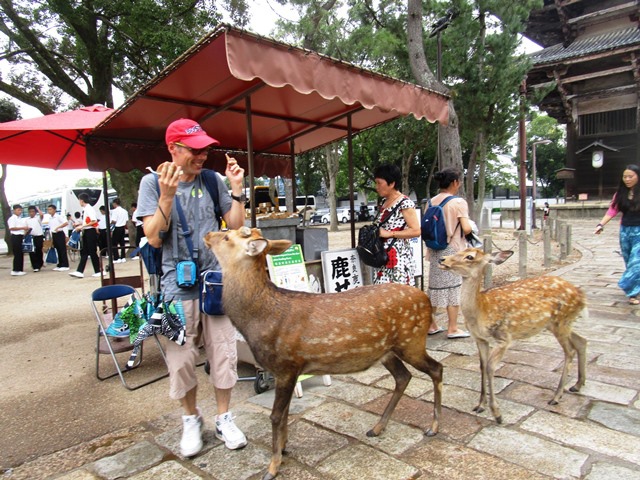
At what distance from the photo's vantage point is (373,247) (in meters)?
4.20

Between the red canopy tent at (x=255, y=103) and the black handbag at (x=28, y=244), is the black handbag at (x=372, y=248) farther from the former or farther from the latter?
the black handbag at (x=28, y=244)

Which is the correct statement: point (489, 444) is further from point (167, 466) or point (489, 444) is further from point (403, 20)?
point (403, 20)

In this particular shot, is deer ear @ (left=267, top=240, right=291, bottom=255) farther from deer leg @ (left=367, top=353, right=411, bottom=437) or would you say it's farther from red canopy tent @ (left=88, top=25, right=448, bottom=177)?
red canopy tent @ (left=88, top=25, right=448, bottom=177)

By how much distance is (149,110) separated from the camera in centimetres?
455

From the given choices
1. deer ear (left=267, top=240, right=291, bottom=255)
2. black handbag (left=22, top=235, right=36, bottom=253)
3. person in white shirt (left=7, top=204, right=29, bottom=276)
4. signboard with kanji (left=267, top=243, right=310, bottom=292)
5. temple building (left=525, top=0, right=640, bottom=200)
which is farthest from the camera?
temple building (left=525, top=0, right=640, bottom=200)

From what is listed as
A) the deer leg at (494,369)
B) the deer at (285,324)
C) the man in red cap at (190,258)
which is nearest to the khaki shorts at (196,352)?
the man in red cap at (190,258)

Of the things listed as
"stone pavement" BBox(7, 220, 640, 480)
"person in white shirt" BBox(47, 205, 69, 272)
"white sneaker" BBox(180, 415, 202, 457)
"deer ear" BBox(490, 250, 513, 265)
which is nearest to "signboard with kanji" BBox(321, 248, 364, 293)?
"stone pavement" BBox(7, 220, 640, 480)

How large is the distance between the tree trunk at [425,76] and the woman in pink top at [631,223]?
249 cm

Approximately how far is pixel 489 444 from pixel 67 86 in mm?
15402

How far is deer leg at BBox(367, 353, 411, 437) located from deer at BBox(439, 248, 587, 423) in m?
0.62

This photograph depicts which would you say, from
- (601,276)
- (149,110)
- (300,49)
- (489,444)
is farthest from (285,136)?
A: (601,276)

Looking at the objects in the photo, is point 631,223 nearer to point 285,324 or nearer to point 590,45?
point 285,324

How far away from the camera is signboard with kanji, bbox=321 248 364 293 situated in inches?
174

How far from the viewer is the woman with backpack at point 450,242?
14.9 ft
